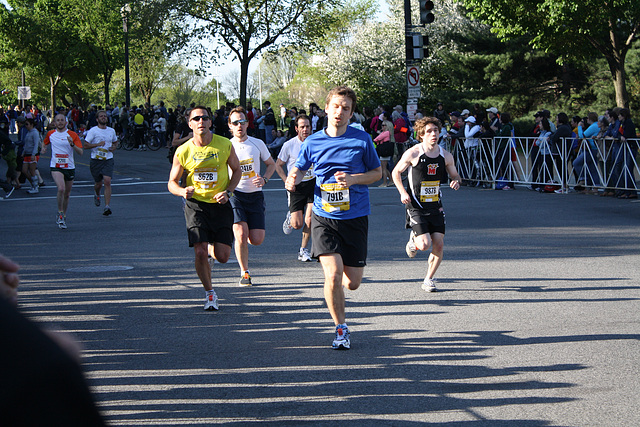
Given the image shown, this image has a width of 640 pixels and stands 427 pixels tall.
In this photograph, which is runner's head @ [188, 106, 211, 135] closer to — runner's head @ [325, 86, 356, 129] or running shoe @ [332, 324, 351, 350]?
runner's head @ [325, 86, 356, 129]

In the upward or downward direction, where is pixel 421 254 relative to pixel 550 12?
downward

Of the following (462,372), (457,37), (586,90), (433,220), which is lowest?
(462,372)

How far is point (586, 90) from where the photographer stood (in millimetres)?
40562

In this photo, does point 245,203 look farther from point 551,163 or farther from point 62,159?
point 551,163

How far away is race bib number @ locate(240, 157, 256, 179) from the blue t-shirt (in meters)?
2.72

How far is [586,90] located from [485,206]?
26336 mm

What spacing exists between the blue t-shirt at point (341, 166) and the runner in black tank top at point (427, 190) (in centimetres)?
207

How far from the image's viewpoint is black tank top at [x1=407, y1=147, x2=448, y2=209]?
8.61m

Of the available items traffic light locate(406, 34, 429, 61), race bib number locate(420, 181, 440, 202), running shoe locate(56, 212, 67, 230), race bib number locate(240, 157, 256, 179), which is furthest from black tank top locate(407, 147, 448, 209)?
traffic light locate(406, 34, 429, 61)

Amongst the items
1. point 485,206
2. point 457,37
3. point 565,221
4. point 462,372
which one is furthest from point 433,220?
point 457,37

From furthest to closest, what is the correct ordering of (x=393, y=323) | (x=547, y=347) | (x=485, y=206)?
(x=485, y=206) < (x=393, y=323) < (x=547, y=347)

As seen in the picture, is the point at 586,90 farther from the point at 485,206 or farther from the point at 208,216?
the point at 208,216

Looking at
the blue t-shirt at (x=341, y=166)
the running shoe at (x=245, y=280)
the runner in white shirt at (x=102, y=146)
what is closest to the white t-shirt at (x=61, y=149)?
the runner in white shirt at (x=102, y=146)

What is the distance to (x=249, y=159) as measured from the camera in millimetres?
9133
